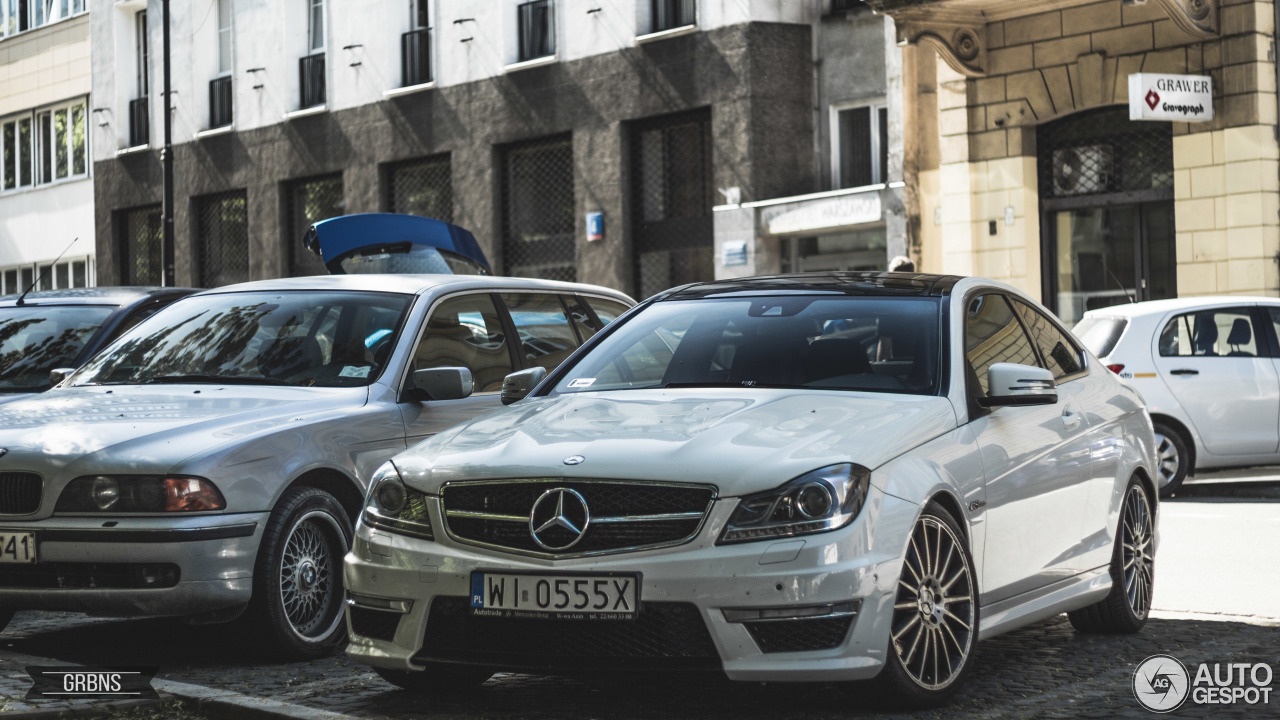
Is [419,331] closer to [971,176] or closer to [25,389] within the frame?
[25,389]

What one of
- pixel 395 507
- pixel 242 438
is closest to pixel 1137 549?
pixel 395 507

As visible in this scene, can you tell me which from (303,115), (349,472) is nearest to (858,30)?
(303,115)

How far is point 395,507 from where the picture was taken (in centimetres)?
580

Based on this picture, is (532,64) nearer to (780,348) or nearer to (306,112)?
(306,112)

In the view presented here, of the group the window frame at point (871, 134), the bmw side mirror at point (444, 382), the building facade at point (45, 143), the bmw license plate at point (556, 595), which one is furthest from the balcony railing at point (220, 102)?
the bmw license plate at point (556, 595)

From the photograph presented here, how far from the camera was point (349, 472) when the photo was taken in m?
7.46

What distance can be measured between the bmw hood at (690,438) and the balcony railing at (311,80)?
91.3ft

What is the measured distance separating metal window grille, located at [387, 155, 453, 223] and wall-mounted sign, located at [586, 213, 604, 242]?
12.1 feet

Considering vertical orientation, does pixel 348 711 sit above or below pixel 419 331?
below

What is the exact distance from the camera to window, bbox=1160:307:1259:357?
14.8 m

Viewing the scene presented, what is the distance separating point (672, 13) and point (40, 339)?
57.1 feet

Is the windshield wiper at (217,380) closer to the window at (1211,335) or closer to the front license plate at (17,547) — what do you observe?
the front license plate at (17,547)

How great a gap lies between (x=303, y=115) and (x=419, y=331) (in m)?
25.9

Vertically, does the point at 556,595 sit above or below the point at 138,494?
below
